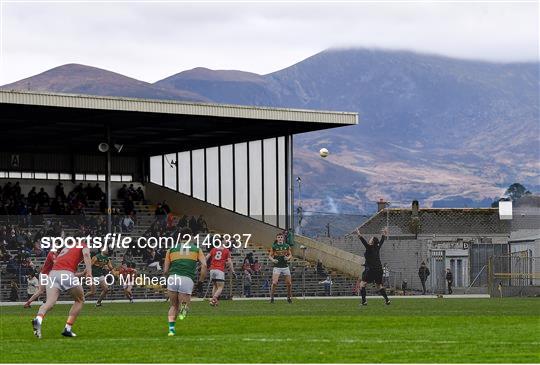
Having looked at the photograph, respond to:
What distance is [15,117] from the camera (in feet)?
179

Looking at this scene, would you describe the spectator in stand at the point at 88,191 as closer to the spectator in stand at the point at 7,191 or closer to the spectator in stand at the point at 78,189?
the spectator in stand at the point at 78,189

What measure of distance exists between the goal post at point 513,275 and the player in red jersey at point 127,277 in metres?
13.6

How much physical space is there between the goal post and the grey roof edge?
982cm

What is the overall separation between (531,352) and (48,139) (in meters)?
48.9

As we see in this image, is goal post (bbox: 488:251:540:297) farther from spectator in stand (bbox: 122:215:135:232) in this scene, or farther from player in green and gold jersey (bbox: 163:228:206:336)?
player in green and gold jersey (bbox: 163:228:206:336)

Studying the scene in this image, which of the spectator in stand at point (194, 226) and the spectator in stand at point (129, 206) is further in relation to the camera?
the spectator in stand at point (129, 206)

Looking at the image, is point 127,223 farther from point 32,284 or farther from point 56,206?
point 56,206

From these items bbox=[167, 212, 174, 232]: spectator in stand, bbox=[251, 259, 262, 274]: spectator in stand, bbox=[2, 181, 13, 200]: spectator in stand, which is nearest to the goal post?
bbox=[251, 259, 262, 274]: spectator in stand

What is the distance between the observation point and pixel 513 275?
51.6 metres

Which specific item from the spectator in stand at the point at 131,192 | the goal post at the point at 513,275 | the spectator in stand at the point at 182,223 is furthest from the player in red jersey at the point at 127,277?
the spectator in stand at the point at 131,192

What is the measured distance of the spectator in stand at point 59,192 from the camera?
59.3 metres

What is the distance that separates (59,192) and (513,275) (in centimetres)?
2186

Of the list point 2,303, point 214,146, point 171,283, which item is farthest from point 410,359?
point 214,146

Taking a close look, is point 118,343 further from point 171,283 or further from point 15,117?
point 15,117
